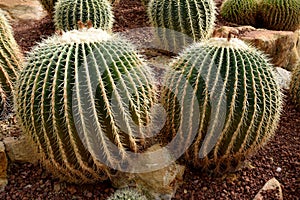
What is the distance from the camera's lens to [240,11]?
5.95 m

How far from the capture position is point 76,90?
2594 mm

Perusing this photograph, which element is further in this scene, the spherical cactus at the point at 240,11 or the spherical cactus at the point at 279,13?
the spherical cactus at the point at 279,13

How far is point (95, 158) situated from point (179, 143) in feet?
1.96

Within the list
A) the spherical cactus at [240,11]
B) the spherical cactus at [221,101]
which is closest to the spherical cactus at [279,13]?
the spherical cactus at [240,11]

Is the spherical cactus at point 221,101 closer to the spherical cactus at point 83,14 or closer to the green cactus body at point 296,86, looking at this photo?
the green cactus body at point 296,86

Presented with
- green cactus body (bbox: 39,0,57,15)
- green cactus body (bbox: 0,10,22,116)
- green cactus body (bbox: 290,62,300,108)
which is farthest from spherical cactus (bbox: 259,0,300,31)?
green cactus body (bbox: 0,10,22,116)

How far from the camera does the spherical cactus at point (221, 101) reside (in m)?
2.80

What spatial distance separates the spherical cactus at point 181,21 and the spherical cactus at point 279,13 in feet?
5.43

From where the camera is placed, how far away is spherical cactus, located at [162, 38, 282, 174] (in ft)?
9.20

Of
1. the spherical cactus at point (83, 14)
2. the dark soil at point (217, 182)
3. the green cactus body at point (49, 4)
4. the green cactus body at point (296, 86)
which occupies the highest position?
the spherical cactus at point (83, 14)

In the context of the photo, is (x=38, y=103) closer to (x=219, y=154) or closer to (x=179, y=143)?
(x=179, y=143)

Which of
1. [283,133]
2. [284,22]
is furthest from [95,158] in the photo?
[284,22]

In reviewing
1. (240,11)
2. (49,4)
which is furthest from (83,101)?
(240,11)

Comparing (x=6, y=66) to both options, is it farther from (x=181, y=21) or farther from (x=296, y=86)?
(x=296, y=86)
